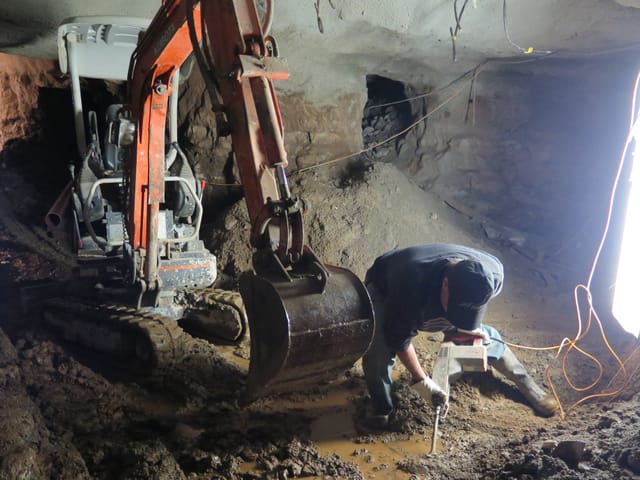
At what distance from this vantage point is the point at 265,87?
247 centimetres

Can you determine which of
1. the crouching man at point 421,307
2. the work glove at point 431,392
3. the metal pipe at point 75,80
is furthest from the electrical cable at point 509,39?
the metal pipe at point 75,80

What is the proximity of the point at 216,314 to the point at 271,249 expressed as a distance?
2.32 meters

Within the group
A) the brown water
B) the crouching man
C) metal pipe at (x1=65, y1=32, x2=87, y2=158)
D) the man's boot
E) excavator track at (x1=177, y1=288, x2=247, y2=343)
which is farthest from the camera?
metal pipe at (x1=65, y1=32, x2=87, y2=158)

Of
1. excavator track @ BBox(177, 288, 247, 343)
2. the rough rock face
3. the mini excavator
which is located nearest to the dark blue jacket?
the mini excavator

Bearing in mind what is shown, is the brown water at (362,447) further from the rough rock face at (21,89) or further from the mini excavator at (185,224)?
the rough rock face at (21,89)

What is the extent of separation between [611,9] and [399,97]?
10.5ft

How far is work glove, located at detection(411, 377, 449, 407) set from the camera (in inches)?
137

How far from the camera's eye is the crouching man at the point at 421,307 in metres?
3.29

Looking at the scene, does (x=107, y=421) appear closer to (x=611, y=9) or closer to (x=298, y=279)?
(x=298, y=279)

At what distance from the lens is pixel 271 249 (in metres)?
2.32

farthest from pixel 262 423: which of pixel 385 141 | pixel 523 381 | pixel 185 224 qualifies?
pixel 385 141

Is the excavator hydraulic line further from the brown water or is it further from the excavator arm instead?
the brown water

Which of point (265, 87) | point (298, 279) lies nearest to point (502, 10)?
point (265, 87)

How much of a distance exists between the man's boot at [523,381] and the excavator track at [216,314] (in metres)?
2.00
